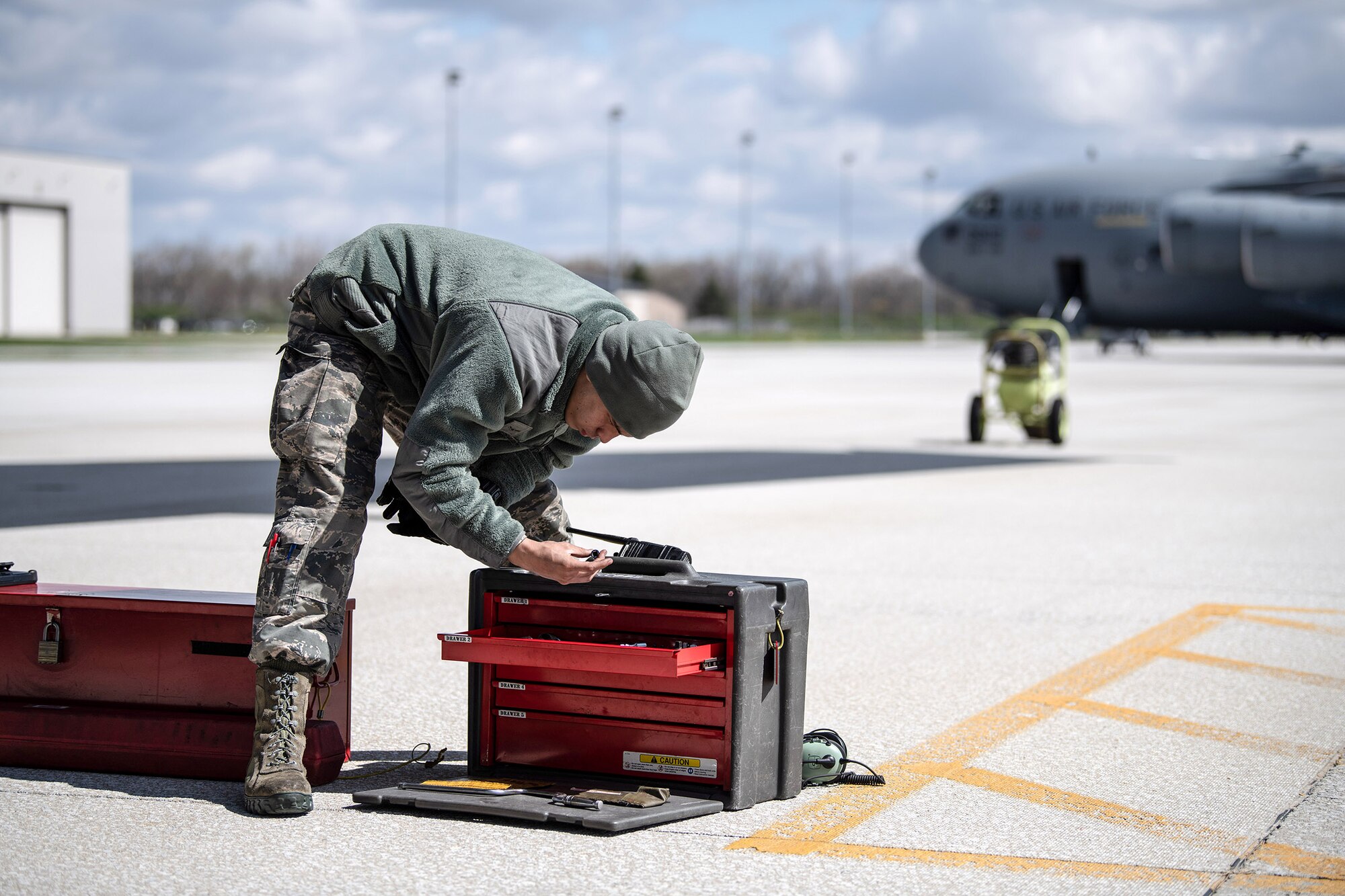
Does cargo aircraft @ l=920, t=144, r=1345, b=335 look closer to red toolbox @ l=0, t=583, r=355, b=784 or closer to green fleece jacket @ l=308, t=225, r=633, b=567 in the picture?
green fleece jacket @ l=308, t=225, r=633, b=567

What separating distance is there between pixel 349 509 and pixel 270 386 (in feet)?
87.7

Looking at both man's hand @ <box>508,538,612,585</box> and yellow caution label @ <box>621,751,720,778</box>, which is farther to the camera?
yellow caution label @ <box>621,751,720,778</box>

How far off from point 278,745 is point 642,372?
1.47 meters

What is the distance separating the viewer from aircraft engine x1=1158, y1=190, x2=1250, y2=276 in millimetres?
34656

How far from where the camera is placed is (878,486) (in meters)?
13.4

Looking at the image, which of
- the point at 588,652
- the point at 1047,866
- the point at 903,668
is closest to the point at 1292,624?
the point at 903,668

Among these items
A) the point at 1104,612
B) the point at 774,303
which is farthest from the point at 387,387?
the point at 774,303

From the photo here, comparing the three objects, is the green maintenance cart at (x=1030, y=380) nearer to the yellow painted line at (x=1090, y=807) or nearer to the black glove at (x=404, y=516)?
the yellow painted line at (x=1090, y=807)

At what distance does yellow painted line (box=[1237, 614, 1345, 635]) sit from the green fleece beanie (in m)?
4.64

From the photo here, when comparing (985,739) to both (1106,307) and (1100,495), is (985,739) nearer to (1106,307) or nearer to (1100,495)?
(1100,495)

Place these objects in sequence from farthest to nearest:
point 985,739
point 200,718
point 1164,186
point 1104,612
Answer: point 1164,186
point 1104,612
point 985,739
point 200,718

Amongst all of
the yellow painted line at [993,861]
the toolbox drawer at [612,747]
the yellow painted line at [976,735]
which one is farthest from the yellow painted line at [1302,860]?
the toolbox drawer at [612,747]

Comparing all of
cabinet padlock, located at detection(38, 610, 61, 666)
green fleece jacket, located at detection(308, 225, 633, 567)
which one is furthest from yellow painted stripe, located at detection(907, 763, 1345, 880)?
cabinet padlock, located at detection(38, 610, 61, 666)

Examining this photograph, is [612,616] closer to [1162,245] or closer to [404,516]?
[404,516]
